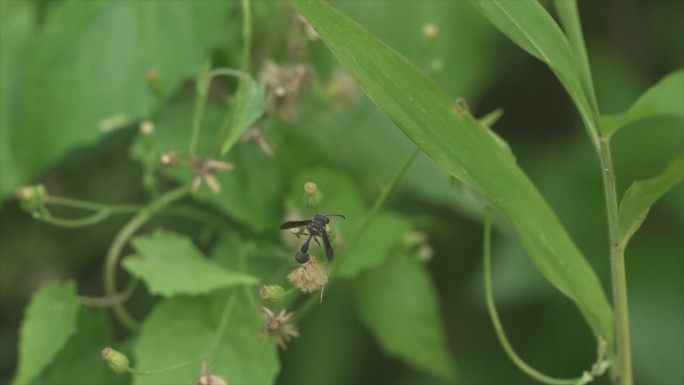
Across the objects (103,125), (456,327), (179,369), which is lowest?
(456,327)

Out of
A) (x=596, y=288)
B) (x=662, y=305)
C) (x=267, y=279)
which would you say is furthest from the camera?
(x=662, y=305)

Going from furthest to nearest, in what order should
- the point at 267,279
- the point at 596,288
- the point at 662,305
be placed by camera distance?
the point at 662,305, the point at 267,279, the point at 596,288

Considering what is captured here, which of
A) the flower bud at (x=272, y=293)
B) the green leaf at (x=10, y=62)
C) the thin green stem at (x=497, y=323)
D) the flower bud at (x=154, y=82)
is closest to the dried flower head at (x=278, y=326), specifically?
the flower bud at (x=272, y=293)

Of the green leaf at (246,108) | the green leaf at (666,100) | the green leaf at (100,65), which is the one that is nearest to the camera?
the green leaf at (666,100)

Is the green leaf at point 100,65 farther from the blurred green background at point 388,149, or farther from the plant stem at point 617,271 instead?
the plant stem at point 617,271

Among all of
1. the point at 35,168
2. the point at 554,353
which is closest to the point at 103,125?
the point at 35,168

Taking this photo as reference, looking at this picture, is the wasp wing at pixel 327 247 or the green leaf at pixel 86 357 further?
the green leaf at pixel 86 357

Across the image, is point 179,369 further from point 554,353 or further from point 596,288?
point 554,353
